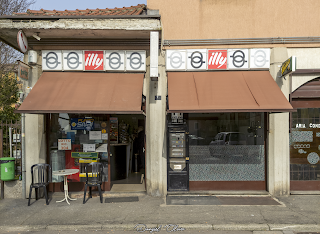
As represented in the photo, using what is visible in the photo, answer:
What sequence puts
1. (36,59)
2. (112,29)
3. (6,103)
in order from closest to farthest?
(112,29) → (36,59) → (6,103)

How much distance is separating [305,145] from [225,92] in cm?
344

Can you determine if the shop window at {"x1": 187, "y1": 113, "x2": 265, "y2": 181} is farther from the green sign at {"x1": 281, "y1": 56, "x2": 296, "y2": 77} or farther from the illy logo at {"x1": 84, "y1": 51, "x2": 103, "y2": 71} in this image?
the illy logo at {"x1": 84, "y1": 51, "x2": 103, "y2": 71}

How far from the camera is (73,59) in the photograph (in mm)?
7410

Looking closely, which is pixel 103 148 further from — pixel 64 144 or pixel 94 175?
pixel 64 144

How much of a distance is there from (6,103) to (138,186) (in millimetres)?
8142

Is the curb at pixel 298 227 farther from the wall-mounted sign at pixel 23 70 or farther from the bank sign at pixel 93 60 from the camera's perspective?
the wall-mounted sign at pixel 23 70

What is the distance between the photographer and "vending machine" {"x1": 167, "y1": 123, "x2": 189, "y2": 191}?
293 inches

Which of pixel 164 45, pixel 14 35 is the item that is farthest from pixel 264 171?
pixel 14 35

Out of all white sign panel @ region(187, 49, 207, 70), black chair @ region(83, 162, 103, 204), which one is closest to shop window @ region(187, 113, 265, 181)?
white sign panel @ region(187, 49, 207, 70)

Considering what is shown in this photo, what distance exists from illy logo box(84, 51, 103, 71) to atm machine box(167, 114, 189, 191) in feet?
9.72

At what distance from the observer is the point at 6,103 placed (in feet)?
37.4

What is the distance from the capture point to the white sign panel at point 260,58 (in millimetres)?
7316

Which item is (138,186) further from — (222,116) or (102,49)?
(102,49)

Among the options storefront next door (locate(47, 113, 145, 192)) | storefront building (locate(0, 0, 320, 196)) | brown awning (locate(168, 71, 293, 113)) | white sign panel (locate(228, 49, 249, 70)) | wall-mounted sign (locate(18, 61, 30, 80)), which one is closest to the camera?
brown awning (locate(168, 71, 293, 113))
